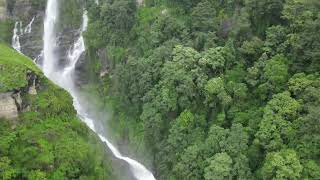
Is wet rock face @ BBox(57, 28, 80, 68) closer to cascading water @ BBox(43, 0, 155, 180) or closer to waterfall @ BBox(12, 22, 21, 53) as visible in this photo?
cascading water @ BBox(43, 0, 155, 180)

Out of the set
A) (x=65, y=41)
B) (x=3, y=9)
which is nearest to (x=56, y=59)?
(x=65, y=41)

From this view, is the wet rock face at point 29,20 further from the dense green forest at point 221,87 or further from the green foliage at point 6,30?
the dense green forest at point 221,87

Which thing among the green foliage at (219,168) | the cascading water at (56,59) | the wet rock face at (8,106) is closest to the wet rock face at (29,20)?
the cascading water at (56,59)

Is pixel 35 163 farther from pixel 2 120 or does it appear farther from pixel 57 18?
pixel 57 18

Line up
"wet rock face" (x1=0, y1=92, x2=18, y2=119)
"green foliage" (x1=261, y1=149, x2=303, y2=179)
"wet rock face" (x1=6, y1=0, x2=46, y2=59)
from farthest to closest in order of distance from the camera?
"wet rock face" (x1=6, y1=0, x2=46, y2=59)
"wet rock face" (x1=0, y1=92, x2=18, y2=119)
"green foliage" (x1=261, y1=149, x2=303, y2=179)

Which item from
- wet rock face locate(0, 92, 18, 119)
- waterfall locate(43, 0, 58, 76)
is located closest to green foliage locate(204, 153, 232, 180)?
wet rock face locate(0, 92, 18, 119)

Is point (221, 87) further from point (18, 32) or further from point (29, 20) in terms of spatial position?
point (29, 20)

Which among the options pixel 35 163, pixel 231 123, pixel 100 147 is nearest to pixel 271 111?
pixel 231 123
